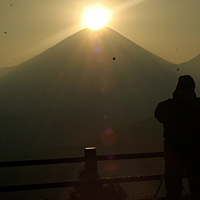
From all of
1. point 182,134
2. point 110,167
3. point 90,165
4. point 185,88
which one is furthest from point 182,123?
point 110,167

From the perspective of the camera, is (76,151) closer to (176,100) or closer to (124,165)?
(124,165)

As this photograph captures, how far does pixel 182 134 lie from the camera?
4500 millimetres

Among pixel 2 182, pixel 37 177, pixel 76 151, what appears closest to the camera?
pixel 37 177

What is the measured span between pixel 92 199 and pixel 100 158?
0.79 m

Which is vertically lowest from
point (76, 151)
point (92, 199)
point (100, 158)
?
point (92, 199)

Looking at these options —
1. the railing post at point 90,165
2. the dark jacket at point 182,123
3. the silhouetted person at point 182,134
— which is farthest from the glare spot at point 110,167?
the dark jacket at point 182,123

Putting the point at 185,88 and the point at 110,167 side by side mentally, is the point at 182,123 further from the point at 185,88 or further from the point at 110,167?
the point at 110,167

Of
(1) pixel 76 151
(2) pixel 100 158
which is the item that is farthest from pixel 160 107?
(1) pixel 76 151

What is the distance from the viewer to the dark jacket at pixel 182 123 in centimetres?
450

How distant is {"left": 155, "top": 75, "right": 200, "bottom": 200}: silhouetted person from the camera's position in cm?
450

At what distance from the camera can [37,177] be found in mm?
138125

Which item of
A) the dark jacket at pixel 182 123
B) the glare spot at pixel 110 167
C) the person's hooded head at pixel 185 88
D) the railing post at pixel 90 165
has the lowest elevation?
the railing post at pixel 90 165

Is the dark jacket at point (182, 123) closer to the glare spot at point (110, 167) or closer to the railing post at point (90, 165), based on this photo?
the railing post at point (90, 165)

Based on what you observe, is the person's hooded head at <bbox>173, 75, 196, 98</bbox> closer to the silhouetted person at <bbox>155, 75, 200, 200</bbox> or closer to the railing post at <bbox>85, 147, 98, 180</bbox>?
the silhouetted person at <bbox>155, 75, 200, 200</bbox>
